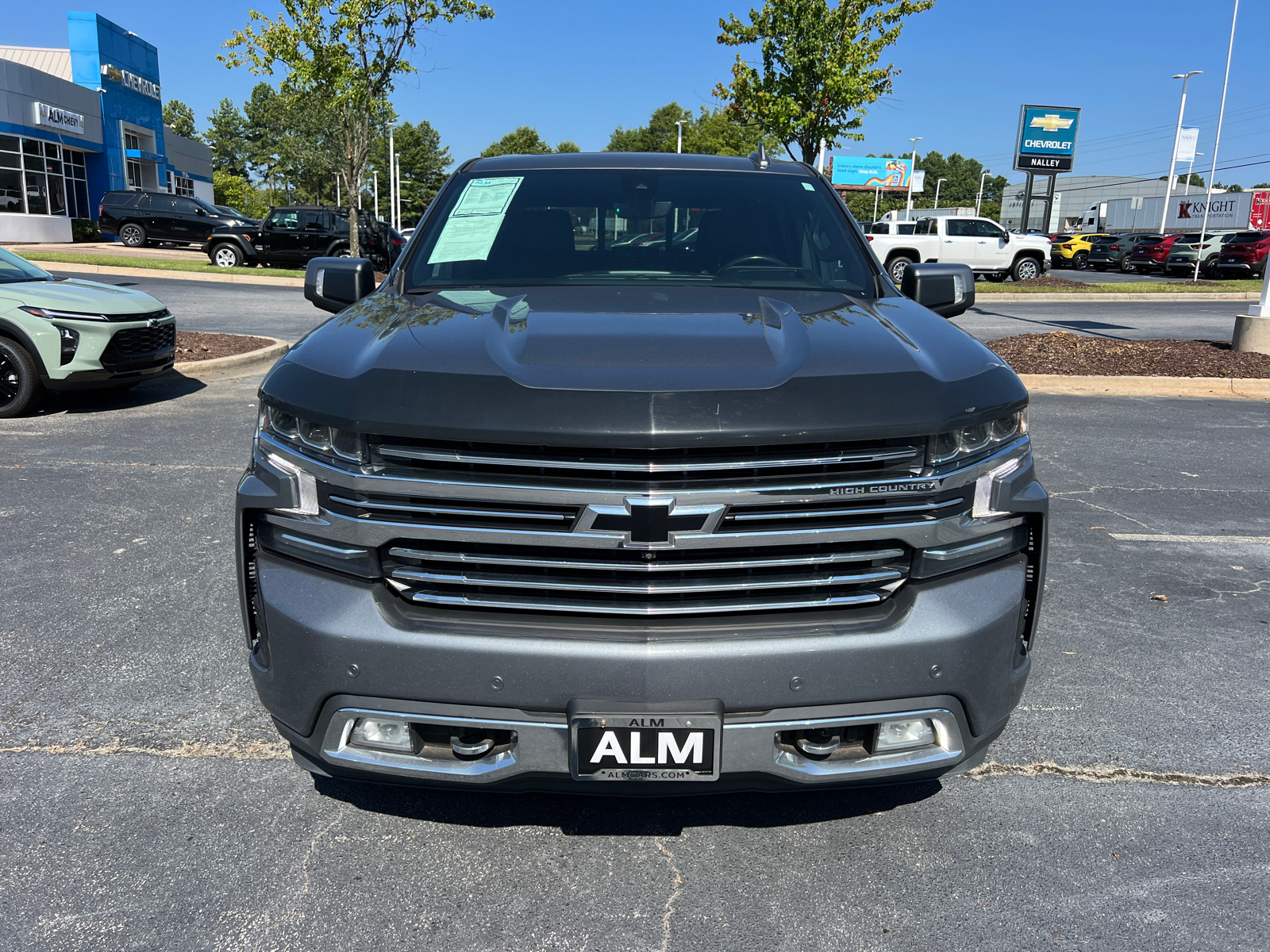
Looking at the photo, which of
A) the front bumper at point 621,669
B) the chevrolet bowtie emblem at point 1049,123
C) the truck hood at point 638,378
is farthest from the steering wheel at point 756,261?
the chevrolet bowtie emblem at point 1049,123

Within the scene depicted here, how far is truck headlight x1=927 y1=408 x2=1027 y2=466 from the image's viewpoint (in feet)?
7.18

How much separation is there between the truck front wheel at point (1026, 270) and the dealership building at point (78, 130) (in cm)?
3138

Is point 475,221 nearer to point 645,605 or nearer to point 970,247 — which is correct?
point 645,605

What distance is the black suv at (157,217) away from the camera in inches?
1196

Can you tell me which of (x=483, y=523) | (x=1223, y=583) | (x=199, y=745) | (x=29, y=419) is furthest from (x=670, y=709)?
(x=29, y=419)

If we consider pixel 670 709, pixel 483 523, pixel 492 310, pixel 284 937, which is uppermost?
pixel 492 310

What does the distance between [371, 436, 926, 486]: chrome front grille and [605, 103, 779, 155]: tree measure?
45.5m

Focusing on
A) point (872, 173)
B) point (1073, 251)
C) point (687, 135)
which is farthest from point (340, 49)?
point (872, 173)

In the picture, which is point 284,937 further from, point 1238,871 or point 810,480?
point 1238,871

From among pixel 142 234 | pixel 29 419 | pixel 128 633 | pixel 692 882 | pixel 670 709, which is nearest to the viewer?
pixel 670 709

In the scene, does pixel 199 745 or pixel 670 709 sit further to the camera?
pixel 199 745

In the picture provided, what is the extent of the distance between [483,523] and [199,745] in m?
1.63

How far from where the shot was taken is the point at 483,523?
2121mm

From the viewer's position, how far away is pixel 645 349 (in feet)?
7.50
